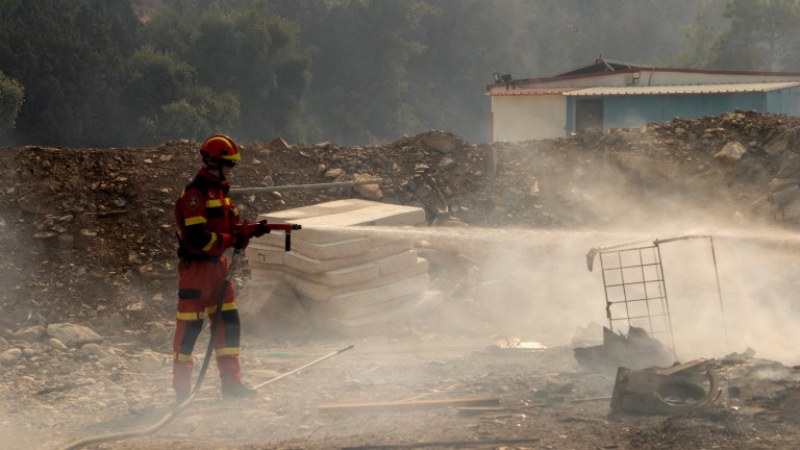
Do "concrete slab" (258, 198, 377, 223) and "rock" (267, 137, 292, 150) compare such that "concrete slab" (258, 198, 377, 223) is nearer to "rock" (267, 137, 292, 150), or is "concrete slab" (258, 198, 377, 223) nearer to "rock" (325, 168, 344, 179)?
"rock" (325, 168, 344, 179)

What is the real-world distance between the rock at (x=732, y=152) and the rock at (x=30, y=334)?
8.62 m

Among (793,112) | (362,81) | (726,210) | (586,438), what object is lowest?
(586,438)

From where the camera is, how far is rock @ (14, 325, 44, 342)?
873cm

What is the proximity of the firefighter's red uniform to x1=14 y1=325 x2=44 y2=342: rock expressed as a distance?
2506 millimetres

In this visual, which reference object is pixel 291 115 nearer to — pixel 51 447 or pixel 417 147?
pixel 417 147

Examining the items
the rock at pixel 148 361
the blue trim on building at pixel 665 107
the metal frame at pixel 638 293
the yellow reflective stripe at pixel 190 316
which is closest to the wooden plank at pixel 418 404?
the yellow reflective stripe at pixel 190 316

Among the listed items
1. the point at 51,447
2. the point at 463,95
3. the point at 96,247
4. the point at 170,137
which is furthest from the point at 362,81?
the point at 51,447

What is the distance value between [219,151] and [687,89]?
22.2 meters

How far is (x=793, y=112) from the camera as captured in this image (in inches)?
1103

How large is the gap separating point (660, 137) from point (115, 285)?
7.72m

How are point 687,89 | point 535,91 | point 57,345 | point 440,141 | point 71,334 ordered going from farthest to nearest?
point 535,91 → point 687,89 → point 440,141 → point 71,334 → point 57,345

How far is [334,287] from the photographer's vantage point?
29.4ft

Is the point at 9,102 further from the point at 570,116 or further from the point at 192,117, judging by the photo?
the point at 570,116

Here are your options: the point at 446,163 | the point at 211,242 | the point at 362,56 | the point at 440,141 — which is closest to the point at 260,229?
the point at 211,242
